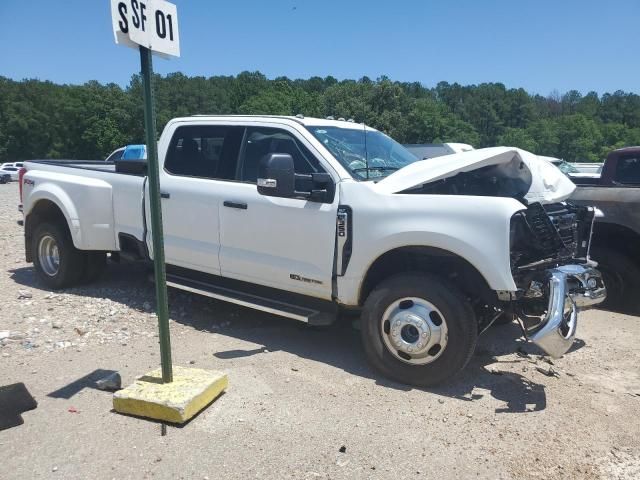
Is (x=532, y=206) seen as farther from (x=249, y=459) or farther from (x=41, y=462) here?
(x=41, y=462)

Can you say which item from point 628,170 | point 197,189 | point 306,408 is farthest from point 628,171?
point 306,408

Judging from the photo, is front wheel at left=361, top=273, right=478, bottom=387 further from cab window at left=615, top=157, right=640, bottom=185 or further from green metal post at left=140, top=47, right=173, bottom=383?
cab window at left=615, top=157, right=640, bottom=185

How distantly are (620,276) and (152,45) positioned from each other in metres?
5.21

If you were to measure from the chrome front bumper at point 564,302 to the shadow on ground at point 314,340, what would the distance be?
510 millimetres

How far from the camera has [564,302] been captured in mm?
3775

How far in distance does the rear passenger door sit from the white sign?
172cm

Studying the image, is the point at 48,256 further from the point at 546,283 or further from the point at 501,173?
the point at 546,283

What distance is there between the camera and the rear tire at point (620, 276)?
5.97 m

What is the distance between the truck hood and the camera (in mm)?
4285

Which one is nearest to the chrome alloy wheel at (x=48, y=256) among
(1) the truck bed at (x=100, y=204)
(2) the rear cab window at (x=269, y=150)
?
(1) the truck bed at (x=100, y=204)

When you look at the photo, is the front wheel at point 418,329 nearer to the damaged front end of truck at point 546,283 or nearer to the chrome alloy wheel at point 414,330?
the chrome alloy wheel at point 414,330

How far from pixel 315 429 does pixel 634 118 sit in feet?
274

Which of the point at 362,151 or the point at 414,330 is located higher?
the point at 362,151

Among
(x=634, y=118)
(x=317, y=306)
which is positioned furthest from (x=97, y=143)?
(x=317, y=306)
